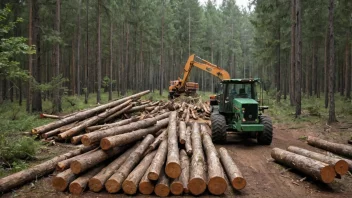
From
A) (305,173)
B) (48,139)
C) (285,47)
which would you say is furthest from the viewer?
(285,47)

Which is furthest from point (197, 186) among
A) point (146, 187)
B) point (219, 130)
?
point (219, 130)

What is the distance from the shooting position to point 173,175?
6215 mm

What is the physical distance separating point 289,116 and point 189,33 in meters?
28.2

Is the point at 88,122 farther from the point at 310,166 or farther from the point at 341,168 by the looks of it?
the point at 341,168

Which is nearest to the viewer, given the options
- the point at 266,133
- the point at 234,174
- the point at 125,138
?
the point at 234,174

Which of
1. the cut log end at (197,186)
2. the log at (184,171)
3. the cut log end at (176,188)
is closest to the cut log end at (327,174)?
the cut log end at (197,186)

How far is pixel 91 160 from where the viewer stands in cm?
662

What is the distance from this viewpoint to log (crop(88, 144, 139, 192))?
6.15 m

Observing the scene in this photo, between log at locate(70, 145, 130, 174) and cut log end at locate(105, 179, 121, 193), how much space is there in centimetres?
75

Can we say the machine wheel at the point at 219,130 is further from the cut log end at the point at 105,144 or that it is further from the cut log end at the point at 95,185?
the cut log end at the point at 95,185

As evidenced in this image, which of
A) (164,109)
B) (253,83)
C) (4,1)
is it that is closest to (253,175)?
(253,83)

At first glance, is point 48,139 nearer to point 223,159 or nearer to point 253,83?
point 223,159

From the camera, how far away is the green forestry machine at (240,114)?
34.2 feet

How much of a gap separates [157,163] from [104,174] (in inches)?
50.1
